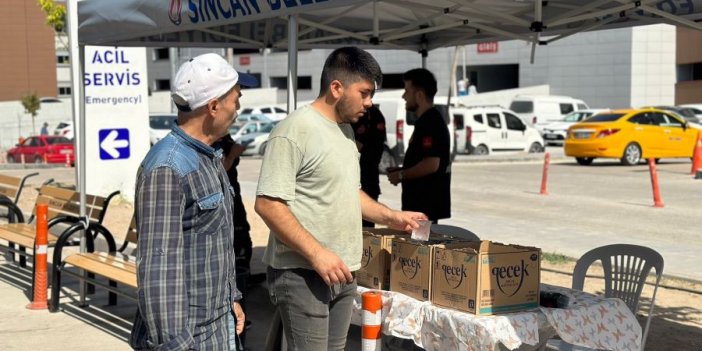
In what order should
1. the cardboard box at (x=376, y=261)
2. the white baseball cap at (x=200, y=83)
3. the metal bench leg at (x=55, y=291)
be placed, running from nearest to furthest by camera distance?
the white baseball cap at (x=200, y=83), the cardboard box at (x=376, y=261), the metal bench leg at (x=55, y=291)

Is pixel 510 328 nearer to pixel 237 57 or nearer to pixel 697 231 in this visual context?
pixel 697 231

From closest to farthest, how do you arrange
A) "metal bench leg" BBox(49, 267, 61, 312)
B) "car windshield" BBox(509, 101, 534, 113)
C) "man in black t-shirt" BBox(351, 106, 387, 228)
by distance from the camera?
1. "man in black t-shirt" BBox(351, 106, 387, 228)
2. "metal bench leg" BBox(49, 267, 61, 312)
3. "car windshield" BBox(509, 101, 534, 113)

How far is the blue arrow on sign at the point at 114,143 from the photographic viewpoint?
15.7 m

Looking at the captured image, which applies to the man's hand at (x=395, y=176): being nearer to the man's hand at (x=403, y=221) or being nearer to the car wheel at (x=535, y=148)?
the man's hand at (x=403, y=221)

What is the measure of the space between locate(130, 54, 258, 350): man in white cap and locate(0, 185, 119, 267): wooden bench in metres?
6.17

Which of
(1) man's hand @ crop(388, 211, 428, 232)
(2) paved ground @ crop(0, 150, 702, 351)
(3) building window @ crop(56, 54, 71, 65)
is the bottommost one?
(2) paved ground @ crop(0, 150, 702, 351)

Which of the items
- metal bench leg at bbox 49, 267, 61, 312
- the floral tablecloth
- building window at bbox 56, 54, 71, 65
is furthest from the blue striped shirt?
building window at bbox 56, 54, 71, 65

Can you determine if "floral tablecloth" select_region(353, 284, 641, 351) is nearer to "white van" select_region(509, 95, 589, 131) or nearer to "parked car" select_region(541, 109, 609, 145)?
"parked car" select_region(541, 109, 609, 145)

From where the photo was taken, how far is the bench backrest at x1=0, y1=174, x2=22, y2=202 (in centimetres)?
1266

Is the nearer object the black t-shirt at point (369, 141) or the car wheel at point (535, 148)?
the black t-shirt at point (369, 141)

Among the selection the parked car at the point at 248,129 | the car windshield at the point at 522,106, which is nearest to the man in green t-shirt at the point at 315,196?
the parked car at the point at 248,129

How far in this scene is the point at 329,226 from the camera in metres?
4.50

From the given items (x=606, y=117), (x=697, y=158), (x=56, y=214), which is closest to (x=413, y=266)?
(x=56, y=214)

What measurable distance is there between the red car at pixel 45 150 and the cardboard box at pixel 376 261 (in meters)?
28.7
